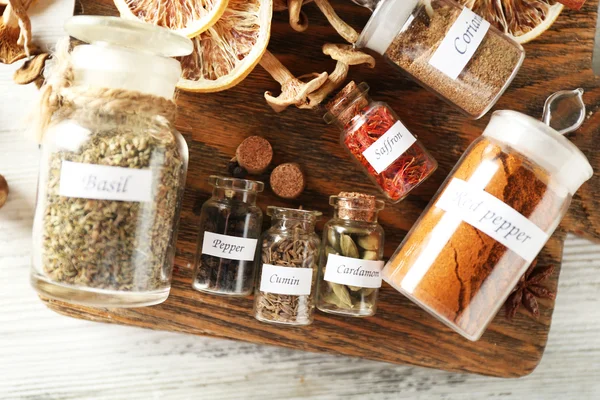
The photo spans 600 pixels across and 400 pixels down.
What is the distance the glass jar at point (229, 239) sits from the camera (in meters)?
1.38

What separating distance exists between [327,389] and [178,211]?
807 mm

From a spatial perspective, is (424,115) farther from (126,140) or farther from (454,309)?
(126,140)

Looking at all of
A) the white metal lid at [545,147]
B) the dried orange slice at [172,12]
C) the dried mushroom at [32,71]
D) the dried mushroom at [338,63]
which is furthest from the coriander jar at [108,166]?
the white metal lid at [545,147]

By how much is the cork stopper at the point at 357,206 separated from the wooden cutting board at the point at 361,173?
0.40ft

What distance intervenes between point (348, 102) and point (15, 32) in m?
1.02

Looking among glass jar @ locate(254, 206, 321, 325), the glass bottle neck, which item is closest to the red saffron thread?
glass jar @ locate(254, 206, 321, 325)

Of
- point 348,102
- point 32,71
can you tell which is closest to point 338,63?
point 348,102

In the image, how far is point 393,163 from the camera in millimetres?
1394

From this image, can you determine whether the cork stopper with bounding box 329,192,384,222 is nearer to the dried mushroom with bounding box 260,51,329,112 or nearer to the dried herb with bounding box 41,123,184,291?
the dried mushroom with bounding box 260,51,329,112

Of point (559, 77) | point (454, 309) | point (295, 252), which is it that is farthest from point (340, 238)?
point (559, 77)

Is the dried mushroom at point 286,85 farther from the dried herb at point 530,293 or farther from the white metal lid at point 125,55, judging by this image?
the dried herb at point 530,293

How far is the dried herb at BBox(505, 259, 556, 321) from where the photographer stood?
1.55 m

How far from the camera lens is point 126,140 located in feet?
3.87

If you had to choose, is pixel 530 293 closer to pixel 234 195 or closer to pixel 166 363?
pixel 234 195
